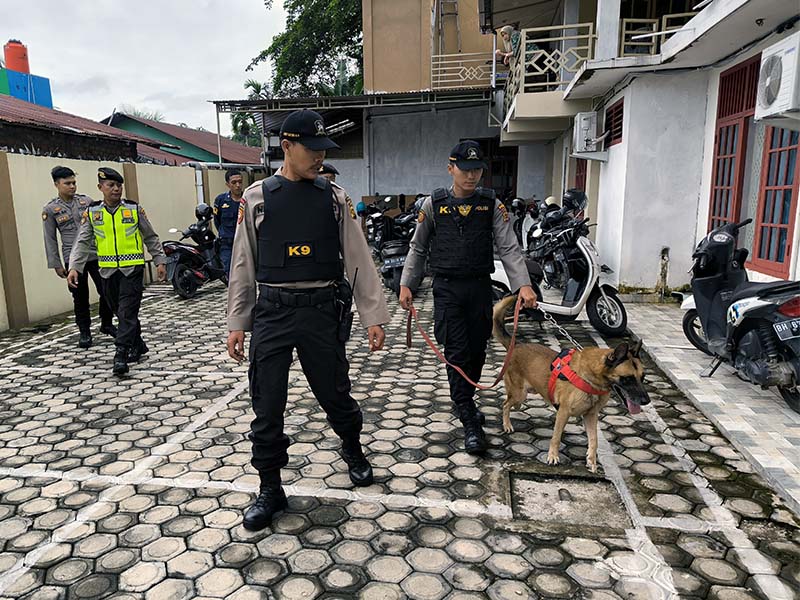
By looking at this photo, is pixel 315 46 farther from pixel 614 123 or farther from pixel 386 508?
pixel 386 508

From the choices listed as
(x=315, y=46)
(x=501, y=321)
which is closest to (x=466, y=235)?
(x=501, y=321)

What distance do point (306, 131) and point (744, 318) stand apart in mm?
3344

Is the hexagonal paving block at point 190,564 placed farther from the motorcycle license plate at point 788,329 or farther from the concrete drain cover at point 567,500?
the motorcycle license plate at point 788,329

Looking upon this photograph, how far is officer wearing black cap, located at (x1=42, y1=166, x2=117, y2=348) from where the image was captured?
5.98 metres

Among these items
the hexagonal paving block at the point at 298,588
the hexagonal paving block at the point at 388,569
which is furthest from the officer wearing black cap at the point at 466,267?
the hexagonal paving block at the point at 298,588

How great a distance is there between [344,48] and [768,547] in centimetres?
2605

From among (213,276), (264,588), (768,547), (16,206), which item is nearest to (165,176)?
(213,276)

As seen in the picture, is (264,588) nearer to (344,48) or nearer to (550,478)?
(550,478)

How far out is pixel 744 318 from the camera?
13.4ft

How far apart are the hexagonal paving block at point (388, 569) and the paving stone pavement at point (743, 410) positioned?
1971 millimetres

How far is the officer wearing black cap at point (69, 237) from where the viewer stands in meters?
5.98

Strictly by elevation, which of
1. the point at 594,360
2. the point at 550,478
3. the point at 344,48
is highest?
the point at 344,48

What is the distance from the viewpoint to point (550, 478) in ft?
10.5

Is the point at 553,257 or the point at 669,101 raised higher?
the point at 669,101
